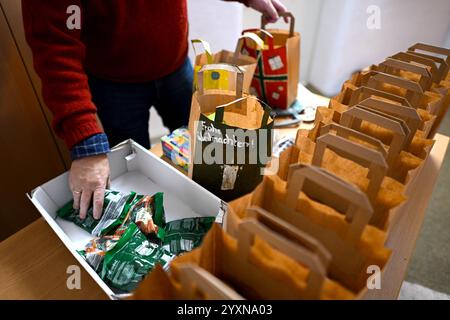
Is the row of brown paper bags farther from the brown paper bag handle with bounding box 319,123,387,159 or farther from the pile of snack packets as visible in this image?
the pile of snack packets

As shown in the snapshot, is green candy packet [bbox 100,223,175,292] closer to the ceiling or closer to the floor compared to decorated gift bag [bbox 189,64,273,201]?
closer to the floor

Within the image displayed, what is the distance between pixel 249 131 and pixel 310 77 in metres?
2.49

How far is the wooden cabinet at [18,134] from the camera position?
1065 millimetres

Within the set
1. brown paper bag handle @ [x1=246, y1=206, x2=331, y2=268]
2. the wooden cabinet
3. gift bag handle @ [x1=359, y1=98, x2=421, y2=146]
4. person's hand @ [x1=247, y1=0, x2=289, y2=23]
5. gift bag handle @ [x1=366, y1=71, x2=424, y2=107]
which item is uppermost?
person's hand @ [x1=247, y1=0, x2=289, y2=23]

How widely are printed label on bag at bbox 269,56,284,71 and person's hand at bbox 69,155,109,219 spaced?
69 centimetres

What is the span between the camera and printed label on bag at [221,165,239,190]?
0.73 m

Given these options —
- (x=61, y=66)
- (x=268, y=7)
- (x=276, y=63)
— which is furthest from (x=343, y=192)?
(x=268, y=7)

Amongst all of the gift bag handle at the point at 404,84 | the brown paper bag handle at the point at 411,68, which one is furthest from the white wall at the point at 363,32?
the gift bag handle at the point at 404,84

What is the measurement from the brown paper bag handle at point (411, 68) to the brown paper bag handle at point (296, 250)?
524 millimetres

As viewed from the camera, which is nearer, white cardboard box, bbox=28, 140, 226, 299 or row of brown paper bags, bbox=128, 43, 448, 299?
row of brown paper bags, bbox=128, 43, 448, 299

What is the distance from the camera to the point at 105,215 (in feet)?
2.38

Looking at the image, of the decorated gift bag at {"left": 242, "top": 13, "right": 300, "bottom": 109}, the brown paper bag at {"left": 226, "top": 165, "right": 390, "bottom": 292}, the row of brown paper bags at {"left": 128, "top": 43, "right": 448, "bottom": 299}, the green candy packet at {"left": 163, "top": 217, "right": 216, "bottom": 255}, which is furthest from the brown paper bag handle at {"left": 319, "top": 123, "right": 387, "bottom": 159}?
the decorated gift bag at {"left": 242, "top": 13, "right": 300, "bottom": 109}

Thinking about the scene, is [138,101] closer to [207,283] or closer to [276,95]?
[276,95]
